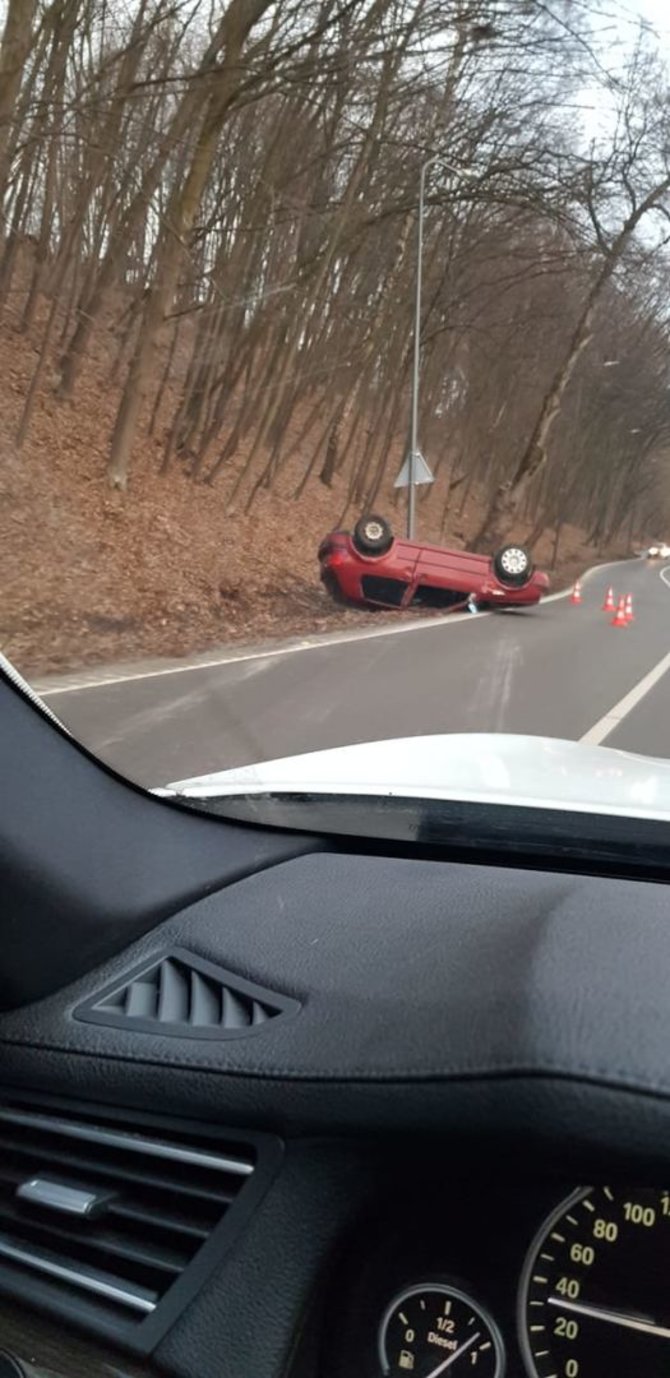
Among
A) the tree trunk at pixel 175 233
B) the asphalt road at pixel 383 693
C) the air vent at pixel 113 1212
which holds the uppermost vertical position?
the tree trunk at pixel 175 233

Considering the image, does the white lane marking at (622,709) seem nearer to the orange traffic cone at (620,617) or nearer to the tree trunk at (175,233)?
the orange traffic cone at (620,617)

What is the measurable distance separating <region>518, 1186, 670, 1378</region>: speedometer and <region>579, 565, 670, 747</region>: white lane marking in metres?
3.44

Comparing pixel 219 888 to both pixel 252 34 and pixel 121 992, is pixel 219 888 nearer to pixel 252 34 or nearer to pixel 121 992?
pixel 121 992

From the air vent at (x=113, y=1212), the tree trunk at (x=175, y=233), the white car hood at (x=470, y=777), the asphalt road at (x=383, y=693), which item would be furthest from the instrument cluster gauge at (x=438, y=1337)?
the tree trunk at (x=175, y=233)

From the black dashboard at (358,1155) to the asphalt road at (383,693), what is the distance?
1537 mm

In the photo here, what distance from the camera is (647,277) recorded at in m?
7.12

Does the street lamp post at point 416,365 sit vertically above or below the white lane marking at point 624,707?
above

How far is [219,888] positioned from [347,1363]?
1.14 m

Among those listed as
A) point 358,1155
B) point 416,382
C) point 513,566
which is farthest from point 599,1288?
point 416,382

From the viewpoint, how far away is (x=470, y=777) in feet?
11.2

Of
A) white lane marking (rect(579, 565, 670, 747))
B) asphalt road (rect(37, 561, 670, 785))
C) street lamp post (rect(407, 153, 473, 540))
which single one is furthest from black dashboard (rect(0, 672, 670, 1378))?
street lamp post (rect(407, 153, 473, 540))

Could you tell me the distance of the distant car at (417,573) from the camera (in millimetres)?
11531

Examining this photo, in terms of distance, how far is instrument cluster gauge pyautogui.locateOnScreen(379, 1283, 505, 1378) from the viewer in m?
2.09

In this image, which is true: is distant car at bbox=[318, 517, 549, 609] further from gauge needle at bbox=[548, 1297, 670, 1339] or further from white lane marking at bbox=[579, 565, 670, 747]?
gauge needle at bbox=[548, 1297, 670, 1339]
